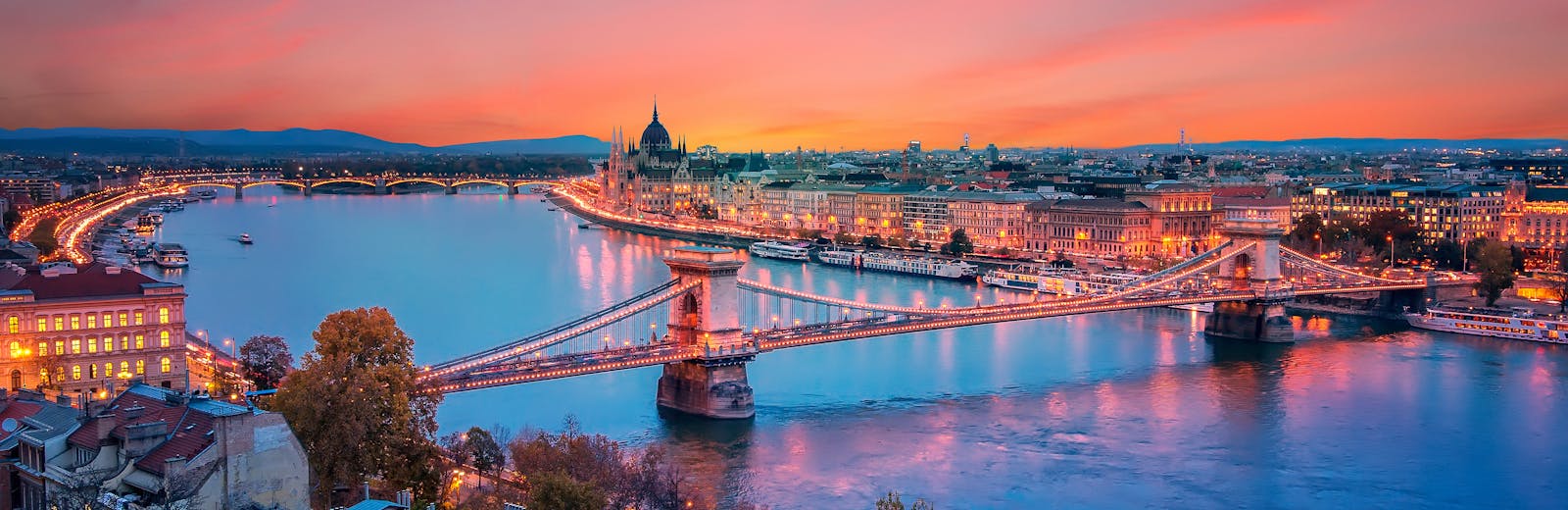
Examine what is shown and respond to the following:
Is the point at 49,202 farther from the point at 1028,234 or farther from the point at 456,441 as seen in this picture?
the point at 456,441

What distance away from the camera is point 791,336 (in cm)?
1655

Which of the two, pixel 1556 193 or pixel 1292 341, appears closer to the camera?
pixel 1292 341

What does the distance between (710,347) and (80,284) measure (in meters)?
6.05

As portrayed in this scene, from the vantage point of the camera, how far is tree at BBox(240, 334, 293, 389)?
1483cm

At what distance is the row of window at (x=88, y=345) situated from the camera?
1321cm

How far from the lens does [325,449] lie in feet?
32.4

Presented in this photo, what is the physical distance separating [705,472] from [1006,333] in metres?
10.3

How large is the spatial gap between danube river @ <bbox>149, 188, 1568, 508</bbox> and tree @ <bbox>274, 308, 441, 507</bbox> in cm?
299

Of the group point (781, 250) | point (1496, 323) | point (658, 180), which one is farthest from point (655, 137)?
point (1496, 323)

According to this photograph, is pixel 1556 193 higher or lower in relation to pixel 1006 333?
higher

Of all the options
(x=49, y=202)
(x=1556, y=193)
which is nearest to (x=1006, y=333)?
(x=1556, y=193)

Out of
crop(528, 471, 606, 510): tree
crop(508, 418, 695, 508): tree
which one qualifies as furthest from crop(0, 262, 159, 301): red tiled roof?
crop(528, 471, 606, 510): tree

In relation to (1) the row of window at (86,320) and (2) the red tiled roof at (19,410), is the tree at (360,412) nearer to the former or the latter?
(2) the red tiled roof at (19,410)

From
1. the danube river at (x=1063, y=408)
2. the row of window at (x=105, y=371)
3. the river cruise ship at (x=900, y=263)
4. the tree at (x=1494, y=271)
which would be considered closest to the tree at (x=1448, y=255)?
the tree at (x=1494, y=271)
